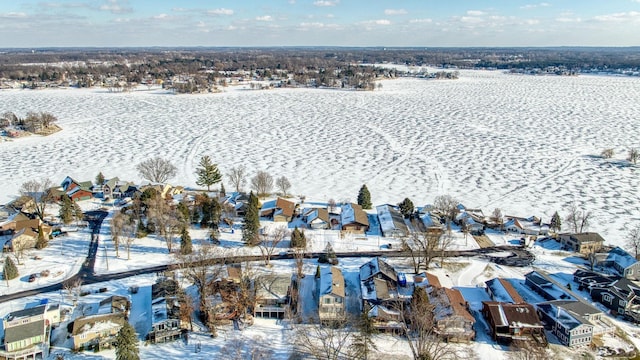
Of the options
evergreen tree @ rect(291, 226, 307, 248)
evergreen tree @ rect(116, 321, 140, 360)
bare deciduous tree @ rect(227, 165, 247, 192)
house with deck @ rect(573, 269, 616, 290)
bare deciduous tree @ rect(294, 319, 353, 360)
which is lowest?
bare deciduous tree @ rect(294, 319, 353, 360)

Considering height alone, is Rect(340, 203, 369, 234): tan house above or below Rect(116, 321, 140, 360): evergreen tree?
above

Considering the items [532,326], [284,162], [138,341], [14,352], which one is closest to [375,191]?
[284,162]

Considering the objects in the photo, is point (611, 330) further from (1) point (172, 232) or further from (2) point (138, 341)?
(1) point (172, 232)

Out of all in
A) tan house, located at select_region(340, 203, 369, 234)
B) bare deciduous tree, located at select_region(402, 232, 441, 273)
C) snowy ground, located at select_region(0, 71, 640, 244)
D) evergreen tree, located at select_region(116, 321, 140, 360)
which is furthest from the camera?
snowy ground, located at select_region(0, 71, 640, 244)

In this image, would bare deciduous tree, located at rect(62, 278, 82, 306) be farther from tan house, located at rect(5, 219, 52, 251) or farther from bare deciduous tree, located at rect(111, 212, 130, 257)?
tan house, located at rect(5, 219, 52, 251)

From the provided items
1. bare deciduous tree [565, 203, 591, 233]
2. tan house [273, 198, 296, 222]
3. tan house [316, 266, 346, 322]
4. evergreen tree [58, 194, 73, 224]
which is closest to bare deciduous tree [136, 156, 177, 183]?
evergreen tree [58, 194, 73, 224]

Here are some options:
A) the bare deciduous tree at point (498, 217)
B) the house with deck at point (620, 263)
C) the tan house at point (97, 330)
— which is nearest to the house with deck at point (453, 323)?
the house with deck at point (620, 263)
